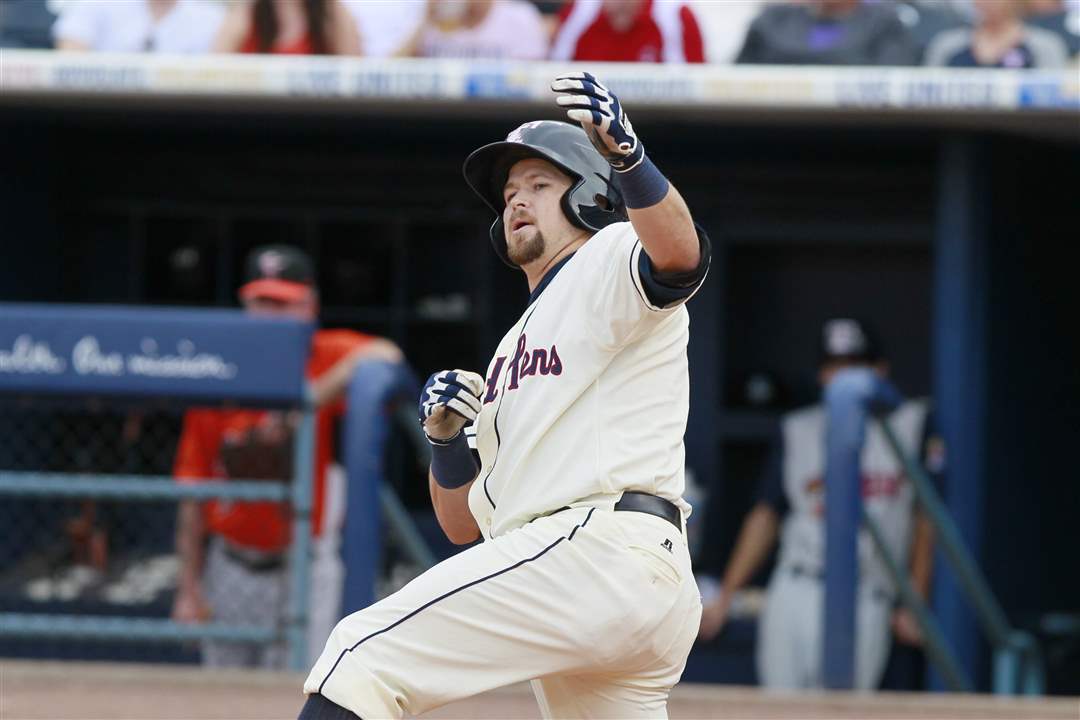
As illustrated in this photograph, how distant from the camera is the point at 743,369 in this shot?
8.33 m

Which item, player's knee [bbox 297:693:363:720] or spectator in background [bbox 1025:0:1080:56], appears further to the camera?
spectator in background [bbox 1025:0:1080:56]

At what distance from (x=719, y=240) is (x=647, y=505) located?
5172 millimetres

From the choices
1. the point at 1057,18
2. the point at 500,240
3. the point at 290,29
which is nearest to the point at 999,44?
the point at 1057,18

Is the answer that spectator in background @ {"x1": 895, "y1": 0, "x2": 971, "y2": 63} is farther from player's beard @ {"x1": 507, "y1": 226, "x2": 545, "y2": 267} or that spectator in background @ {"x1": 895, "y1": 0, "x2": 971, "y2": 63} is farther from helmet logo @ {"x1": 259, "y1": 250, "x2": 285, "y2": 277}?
player's beard @ {"x1": 507, "y1": 226, "x2": 545, "y2": 267}

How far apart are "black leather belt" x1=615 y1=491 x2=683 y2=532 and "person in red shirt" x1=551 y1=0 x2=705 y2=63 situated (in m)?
4.10

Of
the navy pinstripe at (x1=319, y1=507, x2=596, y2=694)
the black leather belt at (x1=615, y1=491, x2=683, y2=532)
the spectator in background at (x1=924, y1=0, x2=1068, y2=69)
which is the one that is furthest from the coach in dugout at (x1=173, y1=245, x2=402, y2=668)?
the navy pinstripe at (x1=319, y1=507, x2=596, y2=694)

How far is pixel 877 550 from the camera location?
6.50 m

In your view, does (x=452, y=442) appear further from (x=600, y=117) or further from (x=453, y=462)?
(x=600, y=117)

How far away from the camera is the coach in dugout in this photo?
6.18m

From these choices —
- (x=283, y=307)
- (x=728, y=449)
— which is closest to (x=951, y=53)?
(x=728, y=449)

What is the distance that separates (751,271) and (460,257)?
138cm

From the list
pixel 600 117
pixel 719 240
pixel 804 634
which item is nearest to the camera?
pixel 600 117

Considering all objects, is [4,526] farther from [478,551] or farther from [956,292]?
[478,551]

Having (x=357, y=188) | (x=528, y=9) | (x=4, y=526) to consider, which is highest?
(x=528, y=9)
